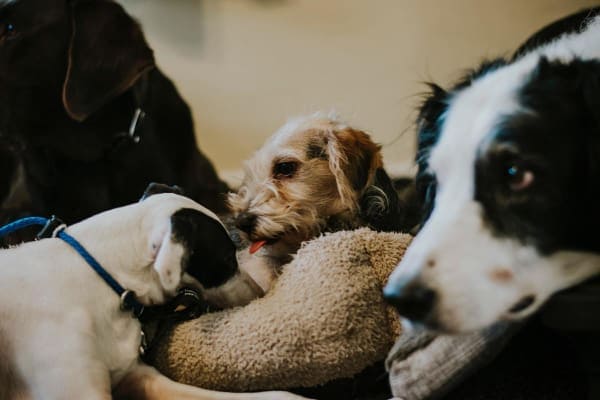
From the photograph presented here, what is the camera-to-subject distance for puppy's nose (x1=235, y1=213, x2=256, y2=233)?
62.3 inches

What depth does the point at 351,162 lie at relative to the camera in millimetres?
1594

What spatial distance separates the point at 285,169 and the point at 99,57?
0.61 m

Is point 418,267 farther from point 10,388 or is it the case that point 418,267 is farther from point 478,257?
point 10,388

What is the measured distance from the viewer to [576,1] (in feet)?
8.59

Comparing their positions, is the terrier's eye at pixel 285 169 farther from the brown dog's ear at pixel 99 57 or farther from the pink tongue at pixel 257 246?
the brown dog's ear at pixel 99 57

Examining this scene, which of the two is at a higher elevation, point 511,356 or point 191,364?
point 511,356

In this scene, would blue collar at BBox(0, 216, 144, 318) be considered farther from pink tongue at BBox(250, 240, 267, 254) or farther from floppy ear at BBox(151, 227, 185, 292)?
pink tongue at BBox(250, 240, 267, 254)

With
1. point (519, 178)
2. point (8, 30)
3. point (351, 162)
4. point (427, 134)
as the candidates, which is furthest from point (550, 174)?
point (8, 30)

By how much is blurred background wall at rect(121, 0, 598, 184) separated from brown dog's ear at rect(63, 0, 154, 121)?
0.94 metres

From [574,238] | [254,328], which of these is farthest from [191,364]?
[574,238]

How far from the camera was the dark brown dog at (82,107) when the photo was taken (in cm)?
172

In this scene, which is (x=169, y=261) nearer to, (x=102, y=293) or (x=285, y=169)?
(x=102, y=293)

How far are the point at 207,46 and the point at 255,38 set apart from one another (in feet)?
0.71

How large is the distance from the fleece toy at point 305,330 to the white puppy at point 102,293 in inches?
1.7
